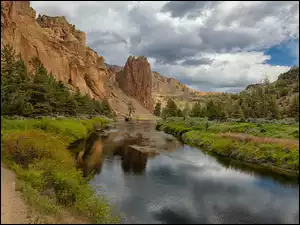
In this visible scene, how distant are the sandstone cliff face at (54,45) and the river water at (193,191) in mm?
68141

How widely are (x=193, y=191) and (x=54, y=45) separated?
115 meters

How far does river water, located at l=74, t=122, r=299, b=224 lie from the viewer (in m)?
15.2

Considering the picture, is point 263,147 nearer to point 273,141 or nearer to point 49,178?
point 273,141

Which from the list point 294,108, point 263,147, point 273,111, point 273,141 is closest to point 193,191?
point 263,147

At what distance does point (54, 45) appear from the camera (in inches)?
4656

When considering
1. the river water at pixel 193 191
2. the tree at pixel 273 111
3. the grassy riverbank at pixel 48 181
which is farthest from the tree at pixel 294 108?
the grassy riverbank at pixel 48 181

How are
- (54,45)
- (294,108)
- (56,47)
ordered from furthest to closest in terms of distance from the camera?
(56,47)
(54,45)
(294,108)

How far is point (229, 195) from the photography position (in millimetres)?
18766

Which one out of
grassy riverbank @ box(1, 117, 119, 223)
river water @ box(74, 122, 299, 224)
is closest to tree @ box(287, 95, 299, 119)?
river water @ box(74, 122, 299, 224)

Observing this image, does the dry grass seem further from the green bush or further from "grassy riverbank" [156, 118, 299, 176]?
the green bush

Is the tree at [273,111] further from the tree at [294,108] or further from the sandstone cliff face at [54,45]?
the sandstone cliff face at [54,45]

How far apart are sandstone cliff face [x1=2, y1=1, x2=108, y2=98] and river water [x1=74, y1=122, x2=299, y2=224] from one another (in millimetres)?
68141

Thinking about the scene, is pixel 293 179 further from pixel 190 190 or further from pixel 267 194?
pixel 190 190

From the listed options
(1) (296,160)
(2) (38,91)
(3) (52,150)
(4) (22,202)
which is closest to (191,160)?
(1) (296,160)
